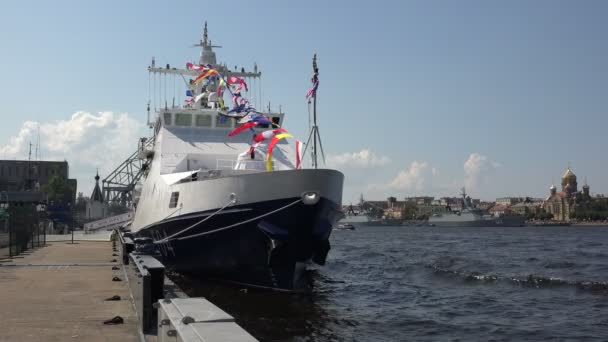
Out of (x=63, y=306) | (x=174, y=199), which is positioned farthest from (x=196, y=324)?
(x=174, y=199)

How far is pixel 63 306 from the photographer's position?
1037 centimetres

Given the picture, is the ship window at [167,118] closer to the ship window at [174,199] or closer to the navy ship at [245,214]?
the navy ship at [245,214]

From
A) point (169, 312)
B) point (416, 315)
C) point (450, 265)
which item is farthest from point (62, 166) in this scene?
point (169, 312)

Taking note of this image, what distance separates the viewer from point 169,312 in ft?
16.2

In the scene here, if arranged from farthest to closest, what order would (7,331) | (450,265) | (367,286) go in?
(450,265)
(367,286)
(7,331)

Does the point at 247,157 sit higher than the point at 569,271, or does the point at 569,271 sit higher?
the point at 247,157

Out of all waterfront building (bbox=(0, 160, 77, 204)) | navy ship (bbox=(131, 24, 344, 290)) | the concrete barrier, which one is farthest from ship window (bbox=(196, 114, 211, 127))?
waterfront building (bbox=(0, 160, 77, 204))

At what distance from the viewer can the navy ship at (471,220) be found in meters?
162

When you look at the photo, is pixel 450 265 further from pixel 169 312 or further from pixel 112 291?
pixel 169 312

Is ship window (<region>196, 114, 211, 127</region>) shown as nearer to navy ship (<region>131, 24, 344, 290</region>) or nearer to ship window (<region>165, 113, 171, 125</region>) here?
ship window (<region>165, 113, 171, 125</region>)

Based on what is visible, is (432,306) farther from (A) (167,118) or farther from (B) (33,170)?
(B) (33,170)

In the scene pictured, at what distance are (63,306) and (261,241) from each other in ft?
24.5

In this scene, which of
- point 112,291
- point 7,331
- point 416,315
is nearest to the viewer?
point 7,331

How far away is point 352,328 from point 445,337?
90.8 inches
